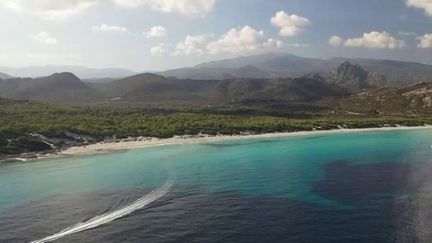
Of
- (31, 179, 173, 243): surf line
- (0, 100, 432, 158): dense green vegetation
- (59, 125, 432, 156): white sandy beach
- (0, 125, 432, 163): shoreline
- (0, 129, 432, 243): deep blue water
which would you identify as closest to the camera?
(0, 129, 432, 243): deep blue water

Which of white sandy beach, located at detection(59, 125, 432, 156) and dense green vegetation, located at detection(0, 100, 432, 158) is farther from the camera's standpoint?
dense green vegetation, located at detection(0, 100, 432, 158)

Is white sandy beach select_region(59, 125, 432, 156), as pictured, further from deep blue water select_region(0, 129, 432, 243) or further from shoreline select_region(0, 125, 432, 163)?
deep blue water select_region(0, 129, 432, 243)

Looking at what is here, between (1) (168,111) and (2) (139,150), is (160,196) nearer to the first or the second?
(2) (139,150)

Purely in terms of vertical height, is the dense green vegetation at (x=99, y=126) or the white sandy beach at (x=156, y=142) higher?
the dense green vegetation at (x=99, y=126)

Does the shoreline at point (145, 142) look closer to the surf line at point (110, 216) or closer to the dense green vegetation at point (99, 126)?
the dense green vegetation at point (99, 126)

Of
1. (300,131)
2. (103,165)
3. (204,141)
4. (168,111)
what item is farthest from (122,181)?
(168,111)

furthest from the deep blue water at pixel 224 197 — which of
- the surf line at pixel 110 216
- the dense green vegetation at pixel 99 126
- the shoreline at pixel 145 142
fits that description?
the dense green vegetation at pixel 99 126

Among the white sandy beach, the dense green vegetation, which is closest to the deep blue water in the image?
the white sandy beach
